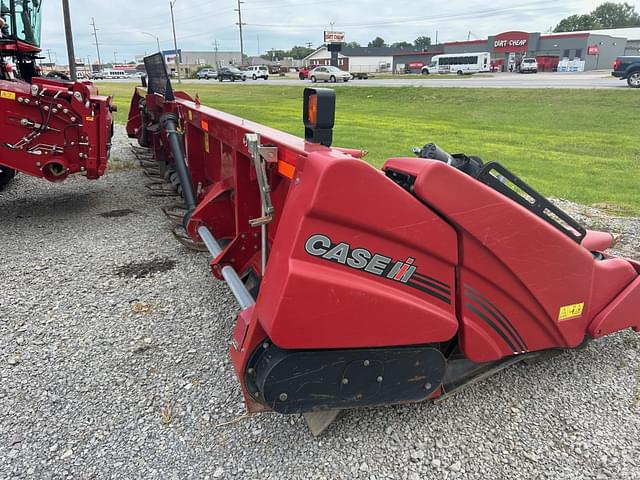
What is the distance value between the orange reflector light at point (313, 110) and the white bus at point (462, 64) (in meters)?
51.8

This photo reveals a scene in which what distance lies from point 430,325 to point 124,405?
152 cm

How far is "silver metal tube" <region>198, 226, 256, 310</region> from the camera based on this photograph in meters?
2.59

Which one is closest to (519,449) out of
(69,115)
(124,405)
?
(124,405)

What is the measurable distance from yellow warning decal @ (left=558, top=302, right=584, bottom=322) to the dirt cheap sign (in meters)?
68.7

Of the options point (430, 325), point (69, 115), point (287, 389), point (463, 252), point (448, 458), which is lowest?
point (448, 458)

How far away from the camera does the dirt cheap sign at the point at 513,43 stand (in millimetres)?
62656

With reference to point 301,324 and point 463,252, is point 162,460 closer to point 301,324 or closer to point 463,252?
point 301,324

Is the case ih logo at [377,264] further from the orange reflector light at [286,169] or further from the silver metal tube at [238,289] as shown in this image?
the silver metal tube at [238,289]

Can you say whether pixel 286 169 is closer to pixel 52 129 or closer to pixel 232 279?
pixel 232 279

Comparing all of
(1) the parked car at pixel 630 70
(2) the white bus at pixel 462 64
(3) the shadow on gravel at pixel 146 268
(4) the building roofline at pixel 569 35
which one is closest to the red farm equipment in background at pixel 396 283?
(3) the shadow on gravel at pixel 146 268

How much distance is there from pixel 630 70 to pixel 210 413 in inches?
948

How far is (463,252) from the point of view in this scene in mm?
2047

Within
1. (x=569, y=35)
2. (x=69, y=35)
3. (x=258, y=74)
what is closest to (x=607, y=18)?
(x=569, y=35)

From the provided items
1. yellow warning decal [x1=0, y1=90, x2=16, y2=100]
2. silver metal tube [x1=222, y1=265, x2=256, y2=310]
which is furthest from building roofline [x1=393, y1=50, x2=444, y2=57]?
silver metal tube [x1=222, y1=265, x2=256, y2=310]
